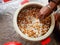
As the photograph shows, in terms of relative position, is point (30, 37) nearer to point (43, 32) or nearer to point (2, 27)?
point (43, 32)

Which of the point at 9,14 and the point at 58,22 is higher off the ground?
the point at 9,14

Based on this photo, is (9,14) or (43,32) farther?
(9,14)

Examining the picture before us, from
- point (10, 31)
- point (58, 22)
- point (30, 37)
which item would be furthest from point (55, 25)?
point (10, 31)

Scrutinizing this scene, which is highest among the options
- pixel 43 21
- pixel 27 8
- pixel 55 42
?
pixel 27 8

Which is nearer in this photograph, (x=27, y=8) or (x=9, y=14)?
(x=27, y=8)

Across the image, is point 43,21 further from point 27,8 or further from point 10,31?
point 10,31

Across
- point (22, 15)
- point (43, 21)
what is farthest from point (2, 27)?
point (43, 21)
